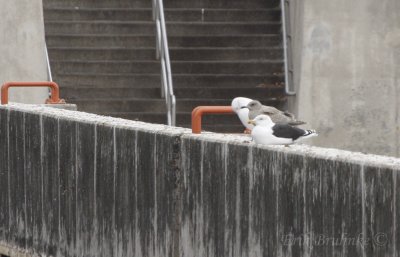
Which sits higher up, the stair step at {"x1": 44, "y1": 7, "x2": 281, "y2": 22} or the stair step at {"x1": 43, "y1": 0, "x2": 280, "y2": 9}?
the stair step at {"x1": 43, "y1": 0, "x2": 280, "y2": 9}

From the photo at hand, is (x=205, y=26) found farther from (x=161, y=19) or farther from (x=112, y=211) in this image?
(x=112, y=211)

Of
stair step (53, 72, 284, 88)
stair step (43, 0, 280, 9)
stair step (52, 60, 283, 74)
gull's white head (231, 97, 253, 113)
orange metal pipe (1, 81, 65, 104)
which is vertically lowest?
stair step (53, 72, 284, 88)

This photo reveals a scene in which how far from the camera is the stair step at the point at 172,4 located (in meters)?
21.0

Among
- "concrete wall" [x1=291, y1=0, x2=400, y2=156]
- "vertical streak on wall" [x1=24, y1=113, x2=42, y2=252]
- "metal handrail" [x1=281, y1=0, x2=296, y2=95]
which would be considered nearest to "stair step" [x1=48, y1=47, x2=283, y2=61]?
"metal handrail" [x1=281, y1=0, x2=296, y2=95]

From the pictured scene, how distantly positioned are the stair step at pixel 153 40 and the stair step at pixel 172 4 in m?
0.53

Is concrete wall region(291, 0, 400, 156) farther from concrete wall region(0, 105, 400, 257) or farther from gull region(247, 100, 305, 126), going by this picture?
gull region(247, 100, 305, 126)

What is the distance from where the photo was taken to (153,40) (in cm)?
2073

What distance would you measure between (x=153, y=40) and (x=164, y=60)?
1.11m

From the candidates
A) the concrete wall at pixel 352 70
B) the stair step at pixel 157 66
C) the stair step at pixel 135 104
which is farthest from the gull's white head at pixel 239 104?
the stair step at pixel 157 66

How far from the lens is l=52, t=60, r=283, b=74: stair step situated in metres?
20.4

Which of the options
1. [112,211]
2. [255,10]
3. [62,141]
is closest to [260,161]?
[112,211]

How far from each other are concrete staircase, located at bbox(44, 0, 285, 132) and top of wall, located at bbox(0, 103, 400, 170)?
22.5ft

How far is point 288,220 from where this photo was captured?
8242mm

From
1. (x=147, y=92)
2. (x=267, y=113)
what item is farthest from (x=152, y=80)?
(x=267, y=113)
